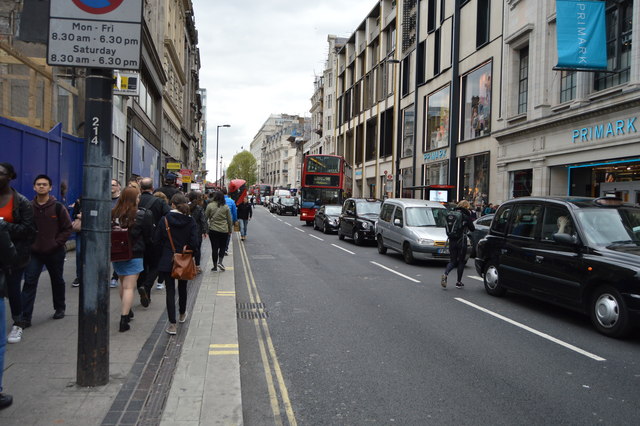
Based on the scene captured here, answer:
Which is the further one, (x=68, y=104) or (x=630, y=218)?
(x=68, y=104)

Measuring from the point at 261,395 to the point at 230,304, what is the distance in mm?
3379

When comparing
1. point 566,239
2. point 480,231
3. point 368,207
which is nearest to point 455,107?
point 368,207

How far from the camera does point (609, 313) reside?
6656 mm

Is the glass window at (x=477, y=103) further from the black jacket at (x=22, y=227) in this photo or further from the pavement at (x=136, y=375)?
the black jacket at (x=22, y=227)

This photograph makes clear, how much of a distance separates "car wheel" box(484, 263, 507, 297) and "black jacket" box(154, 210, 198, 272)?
222 inches

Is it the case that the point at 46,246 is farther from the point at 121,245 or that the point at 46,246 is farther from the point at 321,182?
the point at 321,182

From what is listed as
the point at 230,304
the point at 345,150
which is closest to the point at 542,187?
the point at 230,304

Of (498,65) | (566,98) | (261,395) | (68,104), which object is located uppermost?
(498,65)

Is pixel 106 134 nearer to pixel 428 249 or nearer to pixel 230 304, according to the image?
Answer: pixel 230 304

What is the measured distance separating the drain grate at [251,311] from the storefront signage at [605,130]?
13182mm

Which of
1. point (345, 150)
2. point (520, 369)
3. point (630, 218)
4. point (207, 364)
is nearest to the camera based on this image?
point (207, 364)

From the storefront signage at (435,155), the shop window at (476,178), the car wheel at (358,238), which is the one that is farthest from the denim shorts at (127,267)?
the storefront signage at (435,155)

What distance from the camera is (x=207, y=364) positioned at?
16.4 ft

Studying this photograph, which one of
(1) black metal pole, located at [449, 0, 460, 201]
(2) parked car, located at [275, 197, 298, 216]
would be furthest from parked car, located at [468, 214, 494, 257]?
(2) parked car, located at [275, 197, 298, 216]
